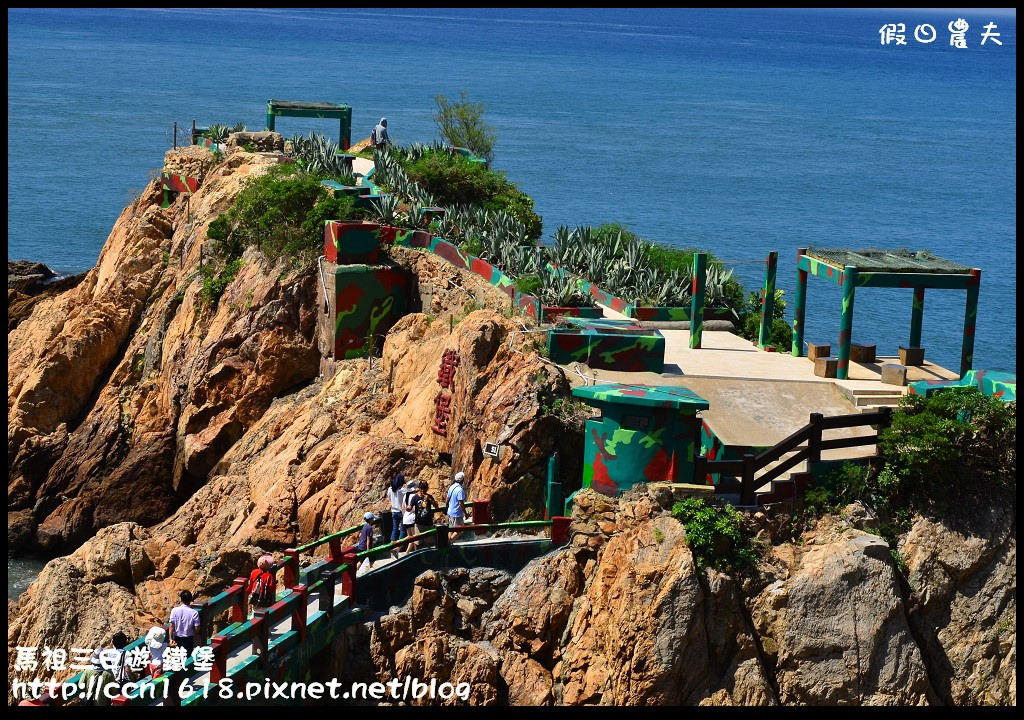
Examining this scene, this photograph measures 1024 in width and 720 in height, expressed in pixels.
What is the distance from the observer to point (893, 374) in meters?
26.9

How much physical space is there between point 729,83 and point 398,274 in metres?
148

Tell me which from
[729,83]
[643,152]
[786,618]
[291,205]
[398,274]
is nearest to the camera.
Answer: [786,618]

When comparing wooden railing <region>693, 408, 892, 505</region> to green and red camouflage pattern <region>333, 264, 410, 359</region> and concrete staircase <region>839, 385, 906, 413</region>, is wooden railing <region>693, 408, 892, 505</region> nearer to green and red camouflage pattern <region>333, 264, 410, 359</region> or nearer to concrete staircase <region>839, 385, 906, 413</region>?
concrete staircase <region>839, 385, 906, 413</region>

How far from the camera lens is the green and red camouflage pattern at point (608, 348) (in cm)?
2572

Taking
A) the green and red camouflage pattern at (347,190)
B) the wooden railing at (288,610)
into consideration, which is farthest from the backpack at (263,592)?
the green and red camouflage pattern at (347,190)

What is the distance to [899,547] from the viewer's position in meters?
21.5

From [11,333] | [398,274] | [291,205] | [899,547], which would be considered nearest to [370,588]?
[899,547]

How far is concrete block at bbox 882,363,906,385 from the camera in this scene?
26719 mm

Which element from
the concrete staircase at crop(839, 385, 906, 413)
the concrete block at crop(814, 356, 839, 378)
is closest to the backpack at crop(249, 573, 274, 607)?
the concrete staircase at crop(839, 385, 906, 413)

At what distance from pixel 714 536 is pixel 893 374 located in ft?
24.3

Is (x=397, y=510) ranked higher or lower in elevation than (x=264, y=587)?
higher

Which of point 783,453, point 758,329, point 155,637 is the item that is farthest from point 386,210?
point 155,637

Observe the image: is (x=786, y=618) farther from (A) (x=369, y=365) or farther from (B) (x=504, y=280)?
(A) (x=369, y=365)

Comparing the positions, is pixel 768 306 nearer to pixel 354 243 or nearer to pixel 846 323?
pixel 846 323
